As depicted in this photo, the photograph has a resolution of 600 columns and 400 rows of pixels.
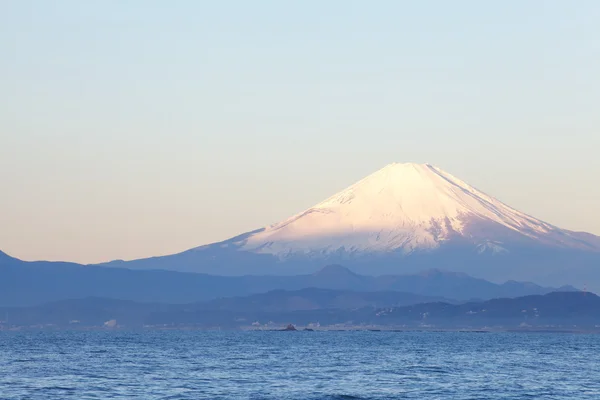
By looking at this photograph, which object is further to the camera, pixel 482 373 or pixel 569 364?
pixel 569 364

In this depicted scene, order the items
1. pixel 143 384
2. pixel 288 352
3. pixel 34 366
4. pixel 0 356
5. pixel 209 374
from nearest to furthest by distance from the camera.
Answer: pixel 143 384 → pixel 209 374 → pixel 34 366 → pixel 0 356 → pixel 288 352

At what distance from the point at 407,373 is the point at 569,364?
32.2 metres

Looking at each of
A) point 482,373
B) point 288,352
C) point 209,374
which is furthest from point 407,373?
point 288,352

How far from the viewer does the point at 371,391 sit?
324 feet

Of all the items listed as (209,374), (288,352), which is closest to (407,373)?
(209,374)

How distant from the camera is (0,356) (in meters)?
149

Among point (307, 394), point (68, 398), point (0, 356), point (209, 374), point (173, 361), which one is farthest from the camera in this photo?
point (0, 356)

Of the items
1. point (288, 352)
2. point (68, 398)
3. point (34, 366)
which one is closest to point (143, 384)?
point (68, 398)

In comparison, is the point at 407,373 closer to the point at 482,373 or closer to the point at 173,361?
the point at 482,373

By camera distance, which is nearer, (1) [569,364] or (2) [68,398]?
(2) [68,398]

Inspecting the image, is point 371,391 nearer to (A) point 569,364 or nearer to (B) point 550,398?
(B) point 550,398

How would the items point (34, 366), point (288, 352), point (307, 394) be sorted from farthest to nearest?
point (288, 352)
point (34, 366)
point (307, 394)

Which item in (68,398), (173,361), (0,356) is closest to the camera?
(68,398)

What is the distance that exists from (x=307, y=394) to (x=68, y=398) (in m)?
18.3
